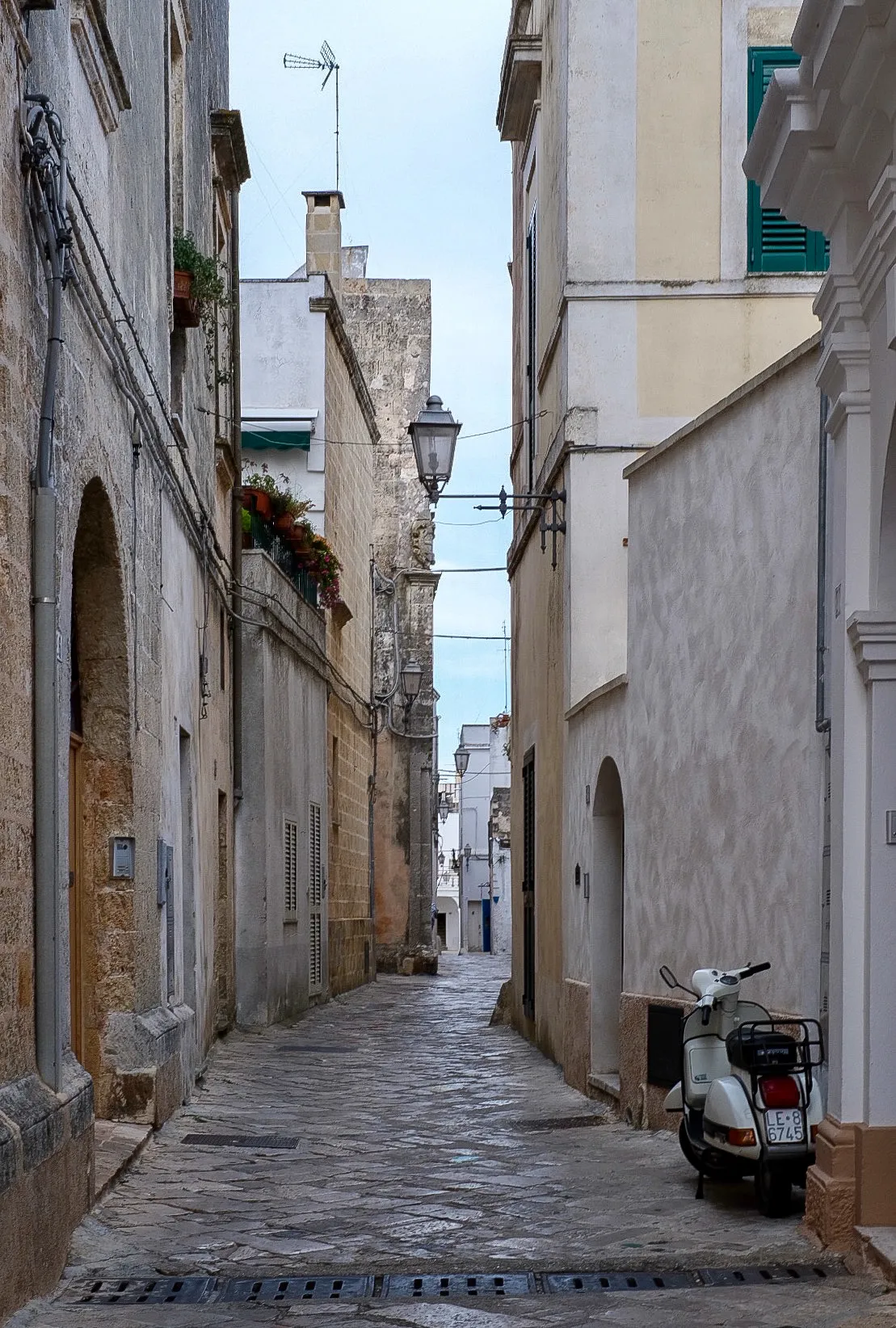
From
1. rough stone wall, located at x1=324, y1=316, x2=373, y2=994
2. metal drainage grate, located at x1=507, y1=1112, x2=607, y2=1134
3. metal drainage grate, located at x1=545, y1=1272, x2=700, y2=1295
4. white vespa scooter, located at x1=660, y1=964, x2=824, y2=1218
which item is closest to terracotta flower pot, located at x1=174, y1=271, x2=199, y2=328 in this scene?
metal drainage grate, located at x1=507, y1=1112, x2=607, y2=1134

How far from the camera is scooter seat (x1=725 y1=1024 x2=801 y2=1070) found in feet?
22.6

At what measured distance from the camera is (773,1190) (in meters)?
6.95

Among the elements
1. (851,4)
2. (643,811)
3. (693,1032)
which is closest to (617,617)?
(643,811)

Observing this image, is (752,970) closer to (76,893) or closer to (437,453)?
(76,893)

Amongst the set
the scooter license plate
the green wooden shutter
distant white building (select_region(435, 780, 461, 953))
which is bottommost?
distant white building (select_region(435, 780, 461, 953))

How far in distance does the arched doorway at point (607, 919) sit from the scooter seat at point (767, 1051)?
4.64 metres

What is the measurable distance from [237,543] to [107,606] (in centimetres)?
780

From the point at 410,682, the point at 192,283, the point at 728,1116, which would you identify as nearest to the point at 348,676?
the point at 410,682

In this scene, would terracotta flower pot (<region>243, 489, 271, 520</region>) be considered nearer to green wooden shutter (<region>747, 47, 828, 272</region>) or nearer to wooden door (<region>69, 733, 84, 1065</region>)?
green wooden shutter (<region>747, 47, 828, 272</region>)

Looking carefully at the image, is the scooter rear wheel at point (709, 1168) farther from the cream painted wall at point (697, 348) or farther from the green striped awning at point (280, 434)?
the green striped awning at point (280, 434)

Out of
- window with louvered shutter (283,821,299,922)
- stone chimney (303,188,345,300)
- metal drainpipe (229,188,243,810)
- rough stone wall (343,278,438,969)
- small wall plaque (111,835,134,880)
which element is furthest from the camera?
rough stone wall (343,278,438,969)

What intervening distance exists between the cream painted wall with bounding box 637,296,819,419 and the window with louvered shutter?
7047 mm

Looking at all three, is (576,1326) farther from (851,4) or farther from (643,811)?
(643,811)

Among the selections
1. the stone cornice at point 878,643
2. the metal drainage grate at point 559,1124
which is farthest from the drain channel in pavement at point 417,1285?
the metal drainage grate at point 559,1124
